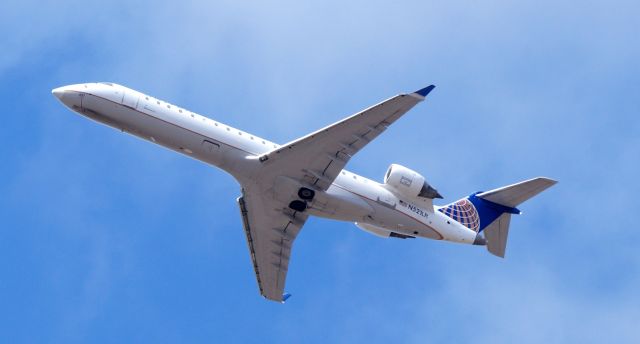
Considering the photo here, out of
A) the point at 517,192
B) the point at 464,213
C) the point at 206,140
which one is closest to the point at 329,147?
the point at 206,140

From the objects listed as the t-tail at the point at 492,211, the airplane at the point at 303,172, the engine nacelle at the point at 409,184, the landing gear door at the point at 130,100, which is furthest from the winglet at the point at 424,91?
the landing gear door at the point at 130,100

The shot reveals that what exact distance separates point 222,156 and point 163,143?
7.86ft

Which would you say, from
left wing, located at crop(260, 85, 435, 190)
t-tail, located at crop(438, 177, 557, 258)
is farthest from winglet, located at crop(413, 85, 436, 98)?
t-tail, located at crop(438, 177, 557, 258)

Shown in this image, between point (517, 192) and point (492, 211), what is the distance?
1669 mm

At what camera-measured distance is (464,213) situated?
138ft

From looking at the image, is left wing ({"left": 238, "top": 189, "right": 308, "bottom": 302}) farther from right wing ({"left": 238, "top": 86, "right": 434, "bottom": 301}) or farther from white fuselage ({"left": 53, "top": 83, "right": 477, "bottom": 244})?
white fuselage ({"left": 53, "top": 83, "right": 477, "bottom": 244})

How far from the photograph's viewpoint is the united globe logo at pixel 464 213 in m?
41.6

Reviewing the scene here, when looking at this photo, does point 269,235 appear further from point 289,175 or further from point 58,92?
point 58,92

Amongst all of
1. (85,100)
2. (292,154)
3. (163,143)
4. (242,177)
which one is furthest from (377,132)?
(85,100)

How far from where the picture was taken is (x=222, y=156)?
3781 centimetres

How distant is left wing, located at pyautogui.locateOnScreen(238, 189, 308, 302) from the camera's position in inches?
1586

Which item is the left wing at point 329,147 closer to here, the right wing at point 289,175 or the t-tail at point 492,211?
the right wing at point 289,175

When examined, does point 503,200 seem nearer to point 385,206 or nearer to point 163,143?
point 385,206

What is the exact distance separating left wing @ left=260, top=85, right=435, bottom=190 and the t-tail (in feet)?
20.8
